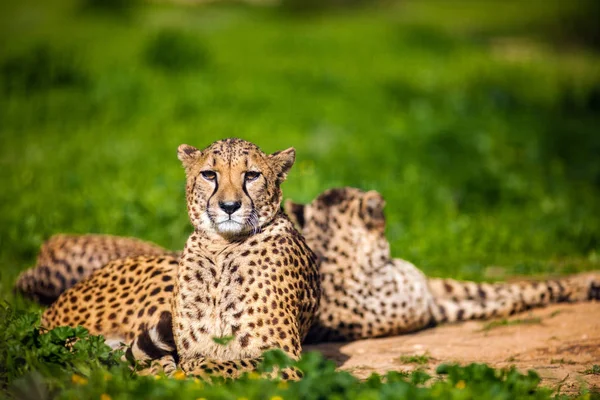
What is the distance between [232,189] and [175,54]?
9542 millimetres

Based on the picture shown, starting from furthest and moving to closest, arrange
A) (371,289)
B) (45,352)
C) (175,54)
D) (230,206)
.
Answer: (175,54) → (371,289) → (230,206) → (45,352)

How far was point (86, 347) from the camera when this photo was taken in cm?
435

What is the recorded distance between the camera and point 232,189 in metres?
4.52

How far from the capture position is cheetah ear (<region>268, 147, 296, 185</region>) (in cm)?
481

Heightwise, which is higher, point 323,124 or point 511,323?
point 323,124

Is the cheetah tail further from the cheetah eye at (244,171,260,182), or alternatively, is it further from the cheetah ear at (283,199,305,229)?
the cheetah eye at (244,171,260,182)

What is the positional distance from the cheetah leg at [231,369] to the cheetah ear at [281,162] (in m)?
0.89

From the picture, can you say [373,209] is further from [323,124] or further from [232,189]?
[323,124]

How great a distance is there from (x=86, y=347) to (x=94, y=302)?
0.99 metres

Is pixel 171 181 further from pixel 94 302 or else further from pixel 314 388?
pixel 314 388

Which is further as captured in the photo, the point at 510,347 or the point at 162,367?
the point at 510,347

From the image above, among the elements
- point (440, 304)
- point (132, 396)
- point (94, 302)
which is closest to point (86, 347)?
point (132, 396)

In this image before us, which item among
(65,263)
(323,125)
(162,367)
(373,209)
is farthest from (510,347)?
(323,125)

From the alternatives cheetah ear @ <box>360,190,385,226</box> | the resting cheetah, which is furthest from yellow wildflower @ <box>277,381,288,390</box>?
cheetah ear @ <box>360,190,385,226</box>
